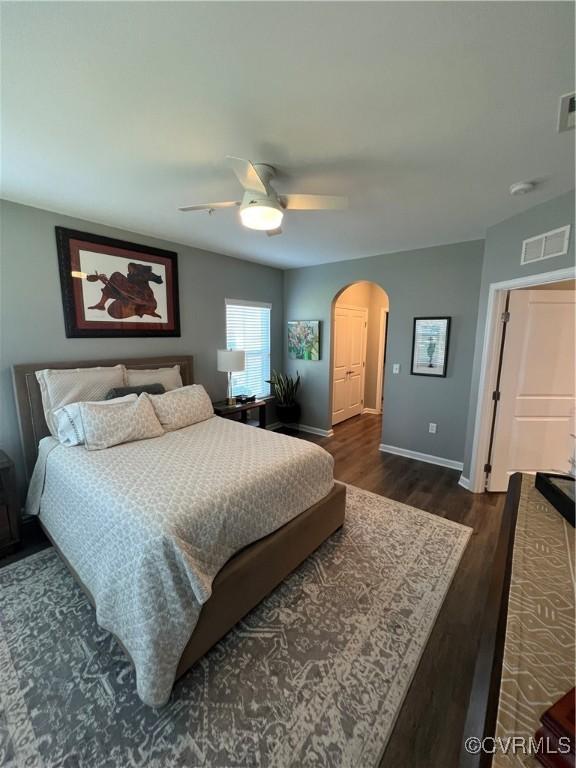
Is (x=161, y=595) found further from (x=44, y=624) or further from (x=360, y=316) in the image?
(x=360, y=316)

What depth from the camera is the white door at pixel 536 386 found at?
2.75 meters

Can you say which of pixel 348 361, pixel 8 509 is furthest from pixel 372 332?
pixel 8 509

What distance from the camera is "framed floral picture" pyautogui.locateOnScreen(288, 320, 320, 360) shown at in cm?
464

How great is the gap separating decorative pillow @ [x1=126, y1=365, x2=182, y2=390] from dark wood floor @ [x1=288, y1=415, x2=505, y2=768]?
83.9 inches

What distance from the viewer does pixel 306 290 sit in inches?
185

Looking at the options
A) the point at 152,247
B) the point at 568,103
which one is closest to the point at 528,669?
the point at 568,103

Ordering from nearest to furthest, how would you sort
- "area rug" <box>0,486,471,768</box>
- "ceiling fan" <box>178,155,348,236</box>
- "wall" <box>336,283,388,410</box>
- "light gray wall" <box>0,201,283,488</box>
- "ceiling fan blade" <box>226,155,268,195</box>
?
"area rug" <box>0,486,471,768</box>
"ceiling fan blade" <box>226,155,268,195</box>
"ceiling fan" <box>178,155,348,236</box>
"light gray wall" <box>0,201,283,488</box>
"wall" <box>336,283,388,410</box>

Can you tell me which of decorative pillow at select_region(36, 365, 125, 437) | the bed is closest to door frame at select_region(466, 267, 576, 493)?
the bed

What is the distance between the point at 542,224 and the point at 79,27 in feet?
9.63

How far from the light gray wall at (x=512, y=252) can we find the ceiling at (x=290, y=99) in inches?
5.1

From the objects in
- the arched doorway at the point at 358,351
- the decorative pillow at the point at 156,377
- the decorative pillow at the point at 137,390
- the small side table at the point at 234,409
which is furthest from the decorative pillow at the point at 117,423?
the arched doorway at the point at 358,351

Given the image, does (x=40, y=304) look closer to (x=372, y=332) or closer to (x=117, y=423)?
(x=117, y=423)

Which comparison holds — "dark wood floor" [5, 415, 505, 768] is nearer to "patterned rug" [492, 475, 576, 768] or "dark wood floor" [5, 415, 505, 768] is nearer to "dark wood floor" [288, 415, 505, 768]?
"dark wood floor" [288, 415, 505, 768]

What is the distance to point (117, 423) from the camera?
7.66ft
